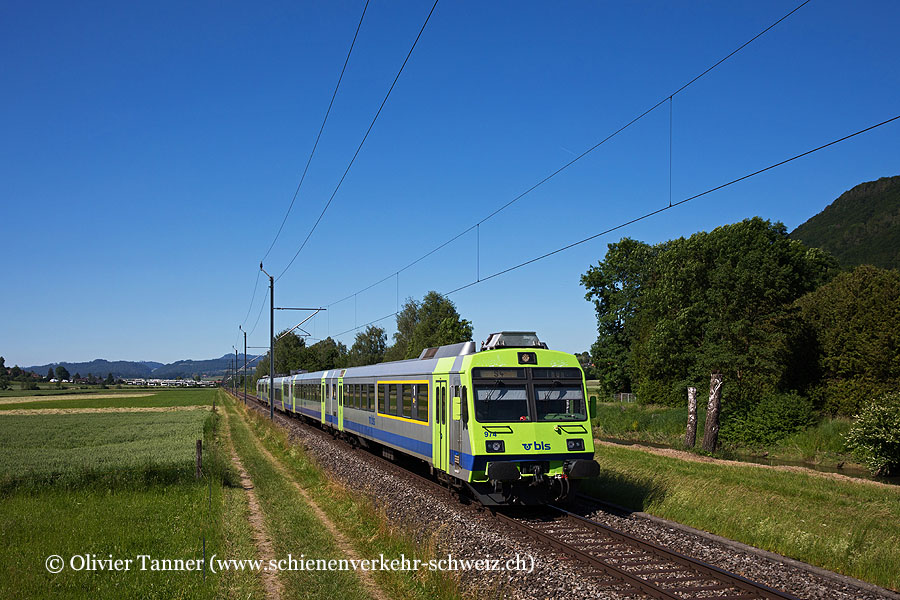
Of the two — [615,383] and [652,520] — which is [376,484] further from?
[615,383]

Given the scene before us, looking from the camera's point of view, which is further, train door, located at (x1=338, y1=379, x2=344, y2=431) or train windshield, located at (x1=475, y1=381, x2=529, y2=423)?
train door, located at (x1=338, y1=379, x2=344, y2=431)

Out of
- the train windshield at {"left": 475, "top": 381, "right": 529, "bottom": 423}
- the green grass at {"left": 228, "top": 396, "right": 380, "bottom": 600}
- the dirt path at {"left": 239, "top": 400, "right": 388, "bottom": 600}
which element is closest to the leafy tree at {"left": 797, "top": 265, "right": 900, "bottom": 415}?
the train windshield at {"left": 475, "top": 381, "right": 529, "bottom": 423}

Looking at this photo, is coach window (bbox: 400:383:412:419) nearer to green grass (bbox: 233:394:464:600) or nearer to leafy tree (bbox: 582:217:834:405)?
green grass (bbox: 233:394:464:600)

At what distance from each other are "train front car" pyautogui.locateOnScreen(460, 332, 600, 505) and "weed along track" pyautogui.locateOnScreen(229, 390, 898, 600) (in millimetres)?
604

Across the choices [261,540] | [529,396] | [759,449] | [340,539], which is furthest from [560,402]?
[759,449]

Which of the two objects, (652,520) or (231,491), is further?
(231,491)

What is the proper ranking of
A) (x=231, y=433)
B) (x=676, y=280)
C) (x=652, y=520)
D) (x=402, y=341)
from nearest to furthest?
(x=652, y=520) < (x=676, y=280) < (x=231, y=433) < (x=402, y=341)

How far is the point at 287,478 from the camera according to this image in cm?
2038

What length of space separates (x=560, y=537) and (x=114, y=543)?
7.42 m

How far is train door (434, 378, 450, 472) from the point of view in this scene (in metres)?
14.5

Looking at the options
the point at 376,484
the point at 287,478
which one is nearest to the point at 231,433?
the point at 287,478

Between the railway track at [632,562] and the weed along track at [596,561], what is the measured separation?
1 centimetres

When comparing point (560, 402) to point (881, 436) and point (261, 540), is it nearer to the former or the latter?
point (261, 540)

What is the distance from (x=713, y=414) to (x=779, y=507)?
16.1 m
